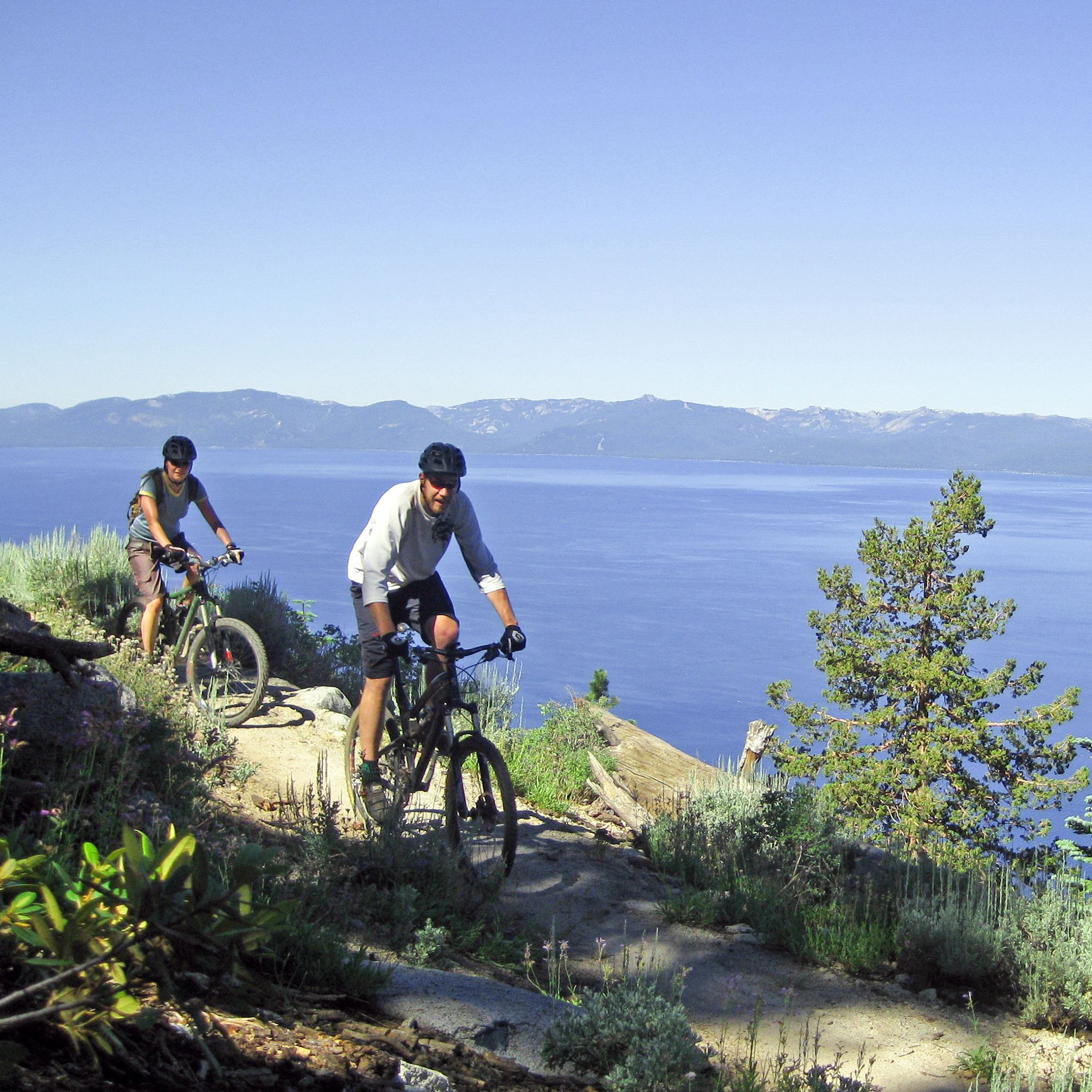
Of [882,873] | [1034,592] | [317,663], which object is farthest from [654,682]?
[882,873]

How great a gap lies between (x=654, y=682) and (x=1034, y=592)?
50.3m

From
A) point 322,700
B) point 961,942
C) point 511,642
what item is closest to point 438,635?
point 511,642

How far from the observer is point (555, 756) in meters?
10.2

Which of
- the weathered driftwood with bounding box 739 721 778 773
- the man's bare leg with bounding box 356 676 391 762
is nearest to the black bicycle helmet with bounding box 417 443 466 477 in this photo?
the man's bare leg with bounding box 356 676 391 762

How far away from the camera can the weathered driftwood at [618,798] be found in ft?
29.0

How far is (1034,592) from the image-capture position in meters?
101

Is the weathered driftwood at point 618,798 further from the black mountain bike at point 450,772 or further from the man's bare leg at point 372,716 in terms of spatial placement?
the man's bare leg at point 372,716

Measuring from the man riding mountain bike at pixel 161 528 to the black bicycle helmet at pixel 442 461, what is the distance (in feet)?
10.3

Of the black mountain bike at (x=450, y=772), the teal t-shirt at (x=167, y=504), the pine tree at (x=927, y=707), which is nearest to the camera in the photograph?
the black mountain bike at (x=450, y=772)

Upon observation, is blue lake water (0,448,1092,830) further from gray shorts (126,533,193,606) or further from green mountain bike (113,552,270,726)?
gray shorts (126,533,193,606)

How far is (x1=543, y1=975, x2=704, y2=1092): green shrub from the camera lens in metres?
3.35

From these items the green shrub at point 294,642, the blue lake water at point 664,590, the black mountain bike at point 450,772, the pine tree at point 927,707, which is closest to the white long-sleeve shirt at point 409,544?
the black mountain bike at point 450,772

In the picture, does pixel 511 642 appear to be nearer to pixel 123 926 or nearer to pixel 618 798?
pixel 123 926

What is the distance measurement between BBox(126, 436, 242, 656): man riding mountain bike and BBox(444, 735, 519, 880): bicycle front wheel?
3468mm
